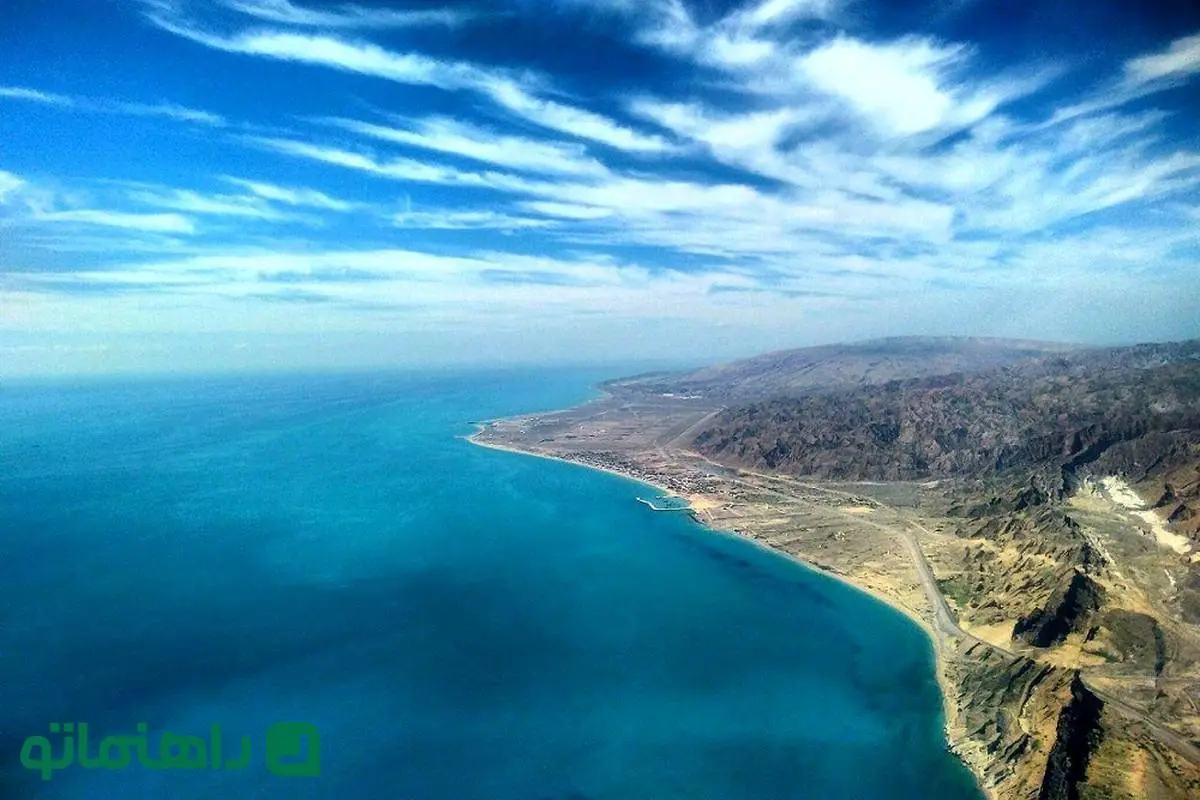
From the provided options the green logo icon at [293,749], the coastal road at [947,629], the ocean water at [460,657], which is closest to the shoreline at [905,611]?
the ocean water at [460,657]

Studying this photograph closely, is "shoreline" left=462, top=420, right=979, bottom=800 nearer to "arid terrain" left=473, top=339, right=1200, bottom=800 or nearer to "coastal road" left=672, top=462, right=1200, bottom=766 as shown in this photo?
"arid terrain" left=473, top=339, right=1200, bottom=800

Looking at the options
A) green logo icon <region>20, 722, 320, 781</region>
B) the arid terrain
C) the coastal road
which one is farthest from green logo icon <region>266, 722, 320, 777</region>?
the coastal road

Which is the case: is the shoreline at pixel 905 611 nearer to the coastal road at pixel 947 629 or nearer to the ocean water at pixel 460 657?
the ocean water at pixel 460 657

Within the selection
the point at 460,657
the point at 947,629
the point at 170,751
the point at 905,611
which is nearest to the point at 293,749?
the point at 170,751

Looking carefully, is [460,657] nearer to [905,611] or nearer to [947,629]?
[905,611]

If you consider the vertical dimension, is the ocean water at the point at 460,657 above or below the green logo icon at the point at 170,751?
below

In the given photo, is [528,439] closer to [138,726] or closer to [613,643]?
[613,643]
